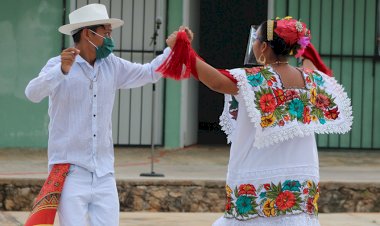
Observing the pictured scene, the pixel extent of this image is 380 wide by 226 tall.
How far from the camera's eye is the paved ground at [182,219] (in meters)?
9.90

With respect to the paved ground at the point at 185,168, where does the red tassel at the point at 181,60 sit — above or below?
Result: above

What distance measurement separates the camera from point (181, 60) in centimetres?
571

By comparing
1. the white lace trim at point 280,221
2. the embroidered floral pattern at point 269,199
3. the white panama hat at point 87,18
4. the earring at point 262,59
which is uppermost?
the white panama hat at point 87,18

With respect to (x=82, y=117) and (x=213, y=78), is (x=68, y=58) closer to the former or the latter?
(x=82, y=117)

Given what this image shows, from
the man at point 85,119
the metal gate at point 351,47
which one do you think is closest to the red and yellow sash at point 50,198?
the man at point 85,119

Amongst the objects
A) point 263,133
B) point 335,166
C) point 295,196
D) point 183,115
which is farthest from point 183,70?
point 183,115

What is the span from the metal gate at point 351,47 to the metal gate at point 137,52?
1751 mm

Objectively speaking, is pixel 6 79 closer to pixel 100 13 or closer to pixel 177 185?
pixel 177 185

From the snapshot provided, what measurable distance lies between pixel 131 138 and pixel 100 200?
29.9ft

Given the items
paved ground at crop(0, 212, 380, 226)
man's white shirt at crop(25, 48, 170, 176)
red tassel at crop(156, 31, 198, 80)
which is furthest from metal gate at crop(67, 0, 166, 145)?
red tassel at crop(156, 31, 198, 80)

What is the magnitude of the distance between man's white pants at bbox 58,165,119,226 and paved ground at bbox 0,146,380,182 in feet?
17.2

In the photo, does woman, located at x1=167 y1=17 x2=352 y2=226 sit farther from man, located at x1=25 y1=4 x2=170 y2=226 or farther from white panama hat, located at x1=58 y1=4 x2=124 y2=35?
white panama hat, located at x1=58 y1=4 x2=124 y2=35

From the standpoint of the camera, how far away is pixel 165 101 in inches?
598

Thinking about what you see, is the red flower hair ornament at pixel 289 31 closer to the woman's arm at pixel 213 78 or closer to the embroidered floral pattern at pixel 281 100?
the embroidered floral pattern at pixel 281 100
